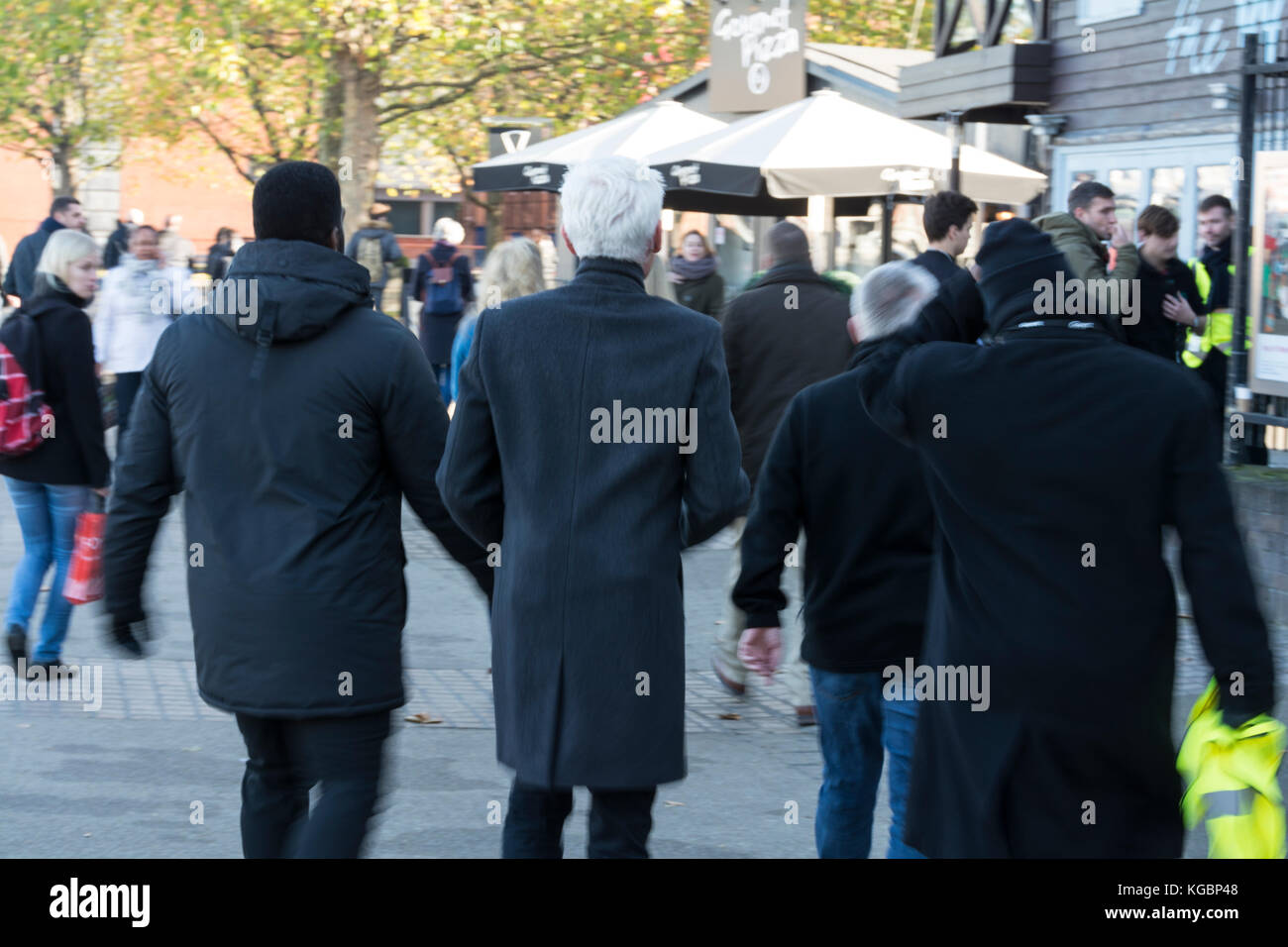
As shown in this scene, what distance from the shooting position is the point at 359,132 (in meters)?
26.0

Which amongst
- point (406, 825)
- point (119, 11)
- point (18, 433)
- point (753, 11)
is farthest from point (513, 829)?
point (119, 11)

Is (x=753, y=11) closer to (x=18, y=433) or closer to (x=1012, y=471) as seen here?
(x=18, y=433)

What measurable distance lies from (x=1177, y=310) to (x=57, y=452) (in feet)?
19.2

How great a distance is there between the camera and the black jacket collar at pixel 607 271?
3.60 meters

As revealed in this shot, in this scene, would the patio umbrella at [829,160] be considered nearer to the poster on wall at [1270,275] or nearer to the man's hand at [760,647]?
the poster on wall at [1270,275]

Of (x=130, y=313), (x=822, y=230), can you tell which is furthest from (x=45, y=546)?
(x=822, y=230)

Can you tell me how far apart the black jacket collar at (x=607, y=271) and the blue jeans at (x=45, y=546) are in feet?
12.8

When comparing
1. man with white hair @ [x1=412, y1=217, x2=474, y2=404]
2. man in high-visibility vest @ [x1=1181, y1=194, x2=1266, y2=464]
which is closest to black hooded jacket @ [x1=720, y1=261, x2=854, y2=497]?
man in high-visibility vest @ [x1=1181, y1=194, x2=1266, y2=464]

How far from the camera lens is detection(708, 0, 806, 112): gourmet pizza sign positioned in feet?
67.6

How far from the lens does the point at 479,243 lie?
45188 mm

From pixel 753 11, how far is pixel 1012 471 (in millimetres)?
18919

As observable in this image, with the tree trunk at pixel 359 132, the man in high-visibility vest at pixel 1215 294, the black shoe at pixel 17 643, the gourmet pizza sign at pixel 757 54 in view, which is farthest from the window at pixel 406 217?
the black shoe at pixel 17 643

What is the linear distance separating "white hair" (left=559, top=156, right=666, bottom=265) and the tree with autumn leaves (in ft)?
62.2

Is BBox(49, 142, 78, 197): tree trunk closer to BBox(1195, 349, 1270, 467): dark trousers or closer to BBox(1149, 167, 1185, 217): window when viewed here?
Answer: BBox(1149, 167, 1185, 217): window
